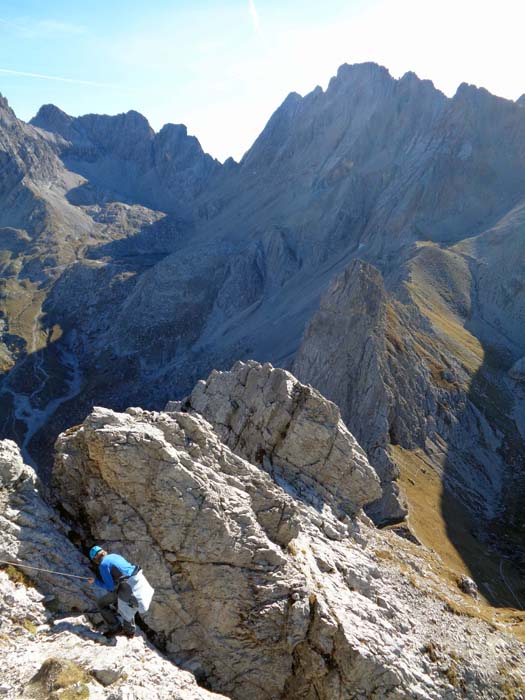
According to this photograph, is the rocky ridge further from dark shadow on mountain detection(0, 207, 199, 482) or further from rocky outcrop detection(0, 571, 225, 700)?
dark shadow on mountain detection(0, 207, 199, 482)

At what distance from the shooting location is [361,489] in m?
28.5

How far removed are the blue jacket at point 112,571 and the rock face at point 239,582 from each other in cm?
247

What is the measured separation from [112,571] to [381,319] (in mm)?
61903

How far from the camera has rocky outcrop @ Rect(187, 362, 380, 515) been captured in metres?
27.8

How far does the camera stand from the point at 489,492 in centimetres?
6266

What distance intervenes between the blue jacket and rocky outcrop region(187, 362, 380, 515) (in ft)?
47.4

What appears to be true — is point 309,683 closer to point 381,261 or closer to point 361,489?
point 361,489

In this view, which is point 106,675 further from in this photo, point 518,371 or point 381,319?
point 518,371

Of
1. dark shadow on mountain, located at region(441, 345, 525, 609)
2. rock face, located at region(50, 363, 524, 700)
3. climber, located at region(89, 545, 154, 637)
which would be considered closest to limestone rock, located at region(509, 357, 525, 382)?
dark shadow on mountain, located at region(441, 345, 525, 609)

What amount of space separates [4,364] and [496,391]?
11332 cm

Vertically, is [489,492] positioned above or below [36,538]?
above

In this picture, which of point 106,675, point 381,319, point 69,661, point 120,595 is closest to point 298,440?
point 120,595

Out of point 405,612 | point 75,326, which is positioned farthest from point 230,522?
point 75,326

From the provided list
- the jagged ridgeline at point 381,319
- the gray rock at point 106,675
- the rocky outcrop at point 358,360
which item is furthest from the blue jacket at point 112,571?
the rocky outcrop at point 358,360
